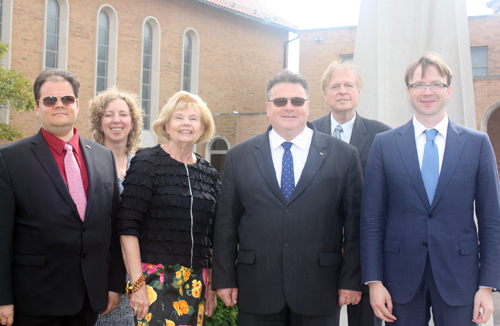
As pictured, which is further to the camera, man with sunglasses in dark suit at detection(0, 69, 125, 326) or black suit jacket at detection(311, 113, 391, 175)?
black suit jacket at detection(311, 113, 391, 175)

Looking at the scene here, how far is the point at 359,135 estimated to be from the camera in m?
3.76

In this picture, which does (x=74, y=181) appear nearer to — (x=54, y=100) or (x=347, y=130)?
(x=54, y=100)

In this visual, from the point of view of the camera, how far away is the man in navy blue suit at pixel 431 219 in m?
2.72

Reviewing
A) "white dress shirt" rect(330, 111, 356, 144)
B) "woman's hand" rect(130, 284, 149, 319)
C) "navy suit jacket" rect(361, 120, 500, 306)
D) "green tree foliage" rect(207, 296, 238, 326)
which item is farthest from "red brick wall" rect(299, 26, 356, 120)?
"woman's hand" rect(130, 284, 149, 319)

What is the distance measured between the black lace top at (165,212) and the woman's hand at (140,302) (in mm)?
213

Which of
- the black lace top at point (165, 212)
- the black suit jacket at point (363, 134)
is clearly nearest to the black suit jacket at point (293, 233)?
the black lace top at point (165, 212)

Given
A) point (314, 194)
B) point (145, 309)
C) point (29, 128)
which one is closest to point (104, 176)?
point (145, 309)

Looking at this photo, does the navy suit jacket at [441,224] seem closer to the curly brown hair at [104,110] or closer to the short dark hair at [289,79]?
the short dark hair at [289,79]

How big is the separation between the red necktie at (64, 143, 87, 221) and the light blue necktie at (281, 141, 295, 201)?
4.37ft

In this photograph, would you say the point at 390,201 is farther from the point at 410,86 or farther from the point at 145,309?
the point at 145,309

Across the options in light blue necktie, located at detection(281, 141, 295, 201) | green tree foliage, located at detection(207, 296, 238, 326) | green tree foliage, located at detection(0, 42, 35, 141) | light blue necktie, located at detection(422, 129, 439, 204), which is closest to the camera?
light blue necktie, located at detection(422, 129, 439, 204)

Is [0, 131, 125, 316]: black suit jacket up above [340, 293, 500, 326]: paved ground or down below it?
above

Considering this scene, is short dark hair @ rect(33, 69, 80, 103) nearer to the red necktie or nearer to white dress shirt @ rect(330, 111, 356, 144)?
the red necktie

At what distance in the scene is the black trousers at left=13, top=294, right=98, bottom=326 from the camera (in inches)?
109
